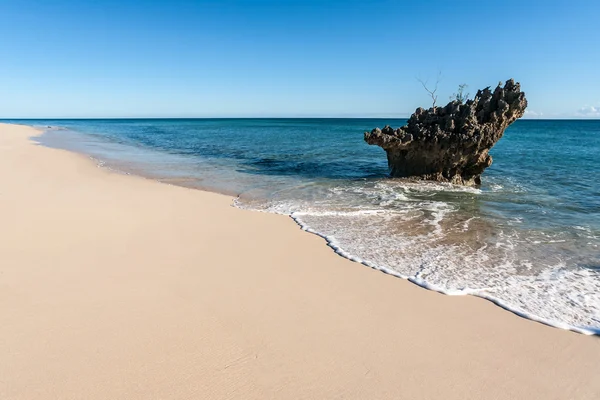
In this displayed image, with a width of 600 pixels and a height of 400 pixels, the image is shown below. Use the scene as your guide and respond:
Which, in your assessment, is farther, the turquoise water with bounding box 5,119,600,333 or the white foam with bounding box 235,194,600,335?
the turquoise water with bounding box 5,119,600,333

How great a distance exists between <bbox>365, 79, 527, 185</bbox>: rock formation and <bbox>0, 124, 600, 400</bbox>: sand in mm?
9995

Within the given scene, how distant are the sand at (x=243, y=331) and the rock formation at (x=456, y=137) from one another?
9.99 metres

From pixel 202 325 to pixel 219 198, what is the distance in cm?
711

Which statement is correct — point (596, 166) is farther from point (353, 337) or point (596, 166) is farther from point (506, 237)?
point (353, 337)

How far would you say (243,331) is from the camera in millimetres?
4047

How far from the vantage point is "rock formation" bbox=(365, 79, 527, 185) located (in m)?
14.2

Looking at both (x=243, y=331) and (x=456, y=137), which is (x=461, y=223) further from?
(x=243, y=331)

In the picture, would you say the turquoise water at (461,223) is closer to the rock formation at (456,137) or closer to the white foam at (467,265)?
the white foam at (467,265)

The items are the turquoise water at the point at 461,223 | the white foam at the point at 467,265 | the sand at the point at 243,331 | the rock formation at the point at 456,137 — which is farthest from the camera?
the rock formation at the point at 456,137

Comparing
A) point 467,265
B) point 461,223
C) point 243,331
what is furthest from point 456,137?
point 243,331

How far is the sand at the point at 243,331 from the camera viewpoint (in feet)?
10.7

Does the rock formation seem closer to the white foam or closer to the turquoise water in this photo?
the turquoise water

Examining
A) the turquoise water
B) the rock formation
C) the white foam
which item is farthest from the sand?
the rock formation

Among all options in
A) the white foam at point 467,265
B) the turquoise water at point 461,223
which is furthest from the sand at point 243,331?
the turquoise water at point 461,223
